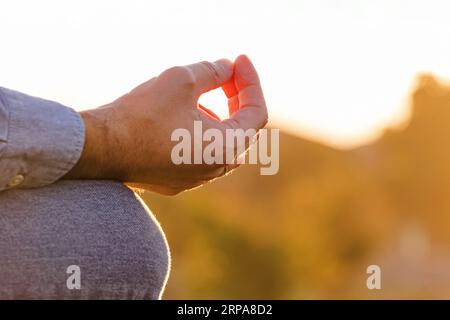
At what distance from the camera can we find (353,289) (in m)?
51.5

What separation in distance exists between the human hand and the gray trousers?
2.2 inches

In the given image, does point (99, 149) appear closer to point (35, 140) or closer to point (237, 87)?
point (35, 140)

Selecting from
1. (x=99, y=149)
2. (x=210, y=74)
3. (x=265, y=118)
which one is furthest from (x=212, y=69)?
(x=99, y=149)

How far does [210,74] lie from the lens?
198cm

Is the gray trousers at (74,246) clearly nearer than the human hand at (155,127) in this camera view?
Yes

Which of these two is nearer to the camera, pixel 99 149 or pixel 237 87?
pixel 99 149

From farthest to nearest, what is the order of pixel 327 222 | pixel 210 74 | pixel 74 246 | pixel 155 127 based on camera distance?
pixel 327 222, pixel 210 74, pixel 155 127, pixel 74 246

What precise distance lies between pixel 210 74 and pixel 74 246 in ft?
1.53

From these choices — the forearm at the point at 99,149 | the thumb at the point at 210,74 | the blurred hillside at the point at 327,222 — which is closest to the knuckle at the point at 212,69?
the thumb at the point at 210,74

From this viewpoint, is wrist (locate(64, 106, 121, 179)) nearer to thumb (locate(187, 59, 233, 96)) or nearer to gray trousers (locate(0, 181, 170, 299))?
gray trousers (locate(0, 181, 170, 299))

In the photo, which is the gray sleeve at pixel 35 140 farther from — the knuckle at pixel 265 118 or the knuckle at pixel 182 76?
the knuckle at pixel 265 118

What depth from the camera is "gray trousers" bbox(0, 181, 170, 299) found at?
1687 millimetres

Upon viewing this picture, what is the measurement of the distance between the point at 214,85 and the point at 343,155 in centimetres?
7080

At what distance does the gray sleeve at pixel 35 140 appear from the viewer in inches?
66.0
